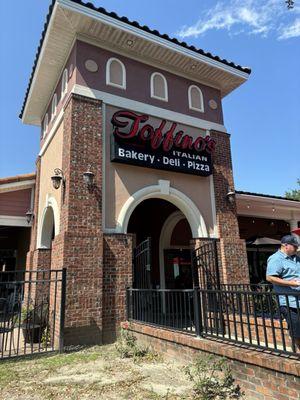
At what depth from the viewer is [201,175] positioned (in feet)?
31.7

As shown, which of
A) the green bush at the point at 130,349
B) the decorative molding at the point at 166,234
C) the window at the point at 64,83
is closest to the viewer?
the green bush at the point at 130,349

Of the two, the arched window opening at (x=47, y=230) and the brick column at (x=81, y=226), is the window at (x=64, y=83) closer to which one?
the brick column at (x=81, y=226)

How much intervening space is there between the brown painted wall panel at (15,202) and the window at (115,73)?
5277 mm

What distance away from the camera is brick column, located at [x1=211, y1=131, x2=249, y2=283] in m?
9.31

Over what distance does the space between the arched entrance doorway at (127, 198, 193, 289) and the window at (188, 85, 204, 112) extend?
11.1 feet

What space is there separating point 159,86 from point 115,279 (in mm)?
5752

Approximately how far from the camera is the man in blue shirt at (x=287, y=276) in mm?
4241

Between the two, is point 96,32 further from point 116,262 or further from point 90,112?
point 116,262

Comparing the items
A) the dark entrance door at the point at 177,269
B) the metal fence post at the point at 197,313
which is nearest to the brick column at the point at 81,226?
the metal fence post at the point at 197,313

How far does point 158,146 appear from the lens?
29.2ft

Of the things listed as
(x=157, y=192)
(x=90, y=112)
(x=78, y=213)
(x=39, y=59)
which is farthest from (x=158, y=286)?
(x=39, y=59)

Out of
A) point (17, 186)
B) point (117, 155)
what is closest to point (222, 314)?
point (117, 155)

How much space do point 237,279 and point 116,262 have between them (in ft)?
11.9

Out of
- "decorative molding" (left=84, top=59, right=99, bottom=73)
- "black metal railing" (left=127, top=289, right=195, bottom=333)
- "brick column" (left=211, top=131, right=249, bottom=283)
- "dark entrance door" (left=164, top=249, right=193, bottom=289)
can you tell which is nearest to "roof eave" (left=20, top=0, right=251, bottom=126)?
"decorative molding" (left=84, top=59, right=99, bottom=73)
